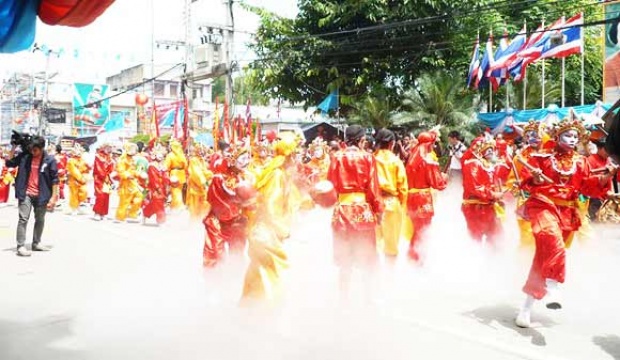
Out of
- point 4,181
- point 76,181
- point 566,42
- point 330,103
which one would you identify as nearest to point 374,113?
point 330,103

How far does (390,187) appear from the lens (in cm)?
676

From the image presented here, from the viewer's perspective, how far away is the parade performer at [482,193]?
7.41 meters

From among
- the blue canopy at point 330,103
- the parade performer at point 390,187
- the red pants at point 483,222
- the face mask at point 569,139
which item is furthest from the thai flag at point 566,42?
the face mask at point 569,139

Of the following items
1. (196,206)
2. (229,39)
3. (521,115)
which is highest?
(229,39)

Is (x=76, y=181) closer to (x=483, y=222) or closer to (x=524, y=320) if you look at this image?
(x=483, y=222)

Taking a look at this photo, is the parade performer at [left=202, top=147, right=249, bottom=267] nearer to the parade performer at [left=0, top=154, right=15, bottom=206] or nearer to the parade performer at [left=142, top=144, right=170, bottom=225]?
the parade performer at [left=142, top=144, right=170, bottom=225]

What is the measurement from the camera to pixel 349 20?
20.2m

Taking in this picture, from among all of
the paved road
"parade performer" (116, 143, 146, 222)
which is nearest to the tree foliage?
"parade performer" (116, 143, 146, 222)

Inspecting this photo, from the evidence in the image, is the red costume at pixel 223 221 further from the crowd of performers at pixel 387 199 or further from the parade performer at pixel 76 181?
the parade performer at pixel 76 181

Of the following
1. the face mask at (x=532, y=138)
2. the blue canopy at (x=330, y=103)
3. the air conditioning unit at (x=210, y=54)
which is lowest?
the face mask at (x=532, y=138)

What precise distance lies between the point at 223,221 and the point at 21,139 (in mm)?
4409

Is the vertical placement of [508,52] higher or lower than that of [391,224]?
higher

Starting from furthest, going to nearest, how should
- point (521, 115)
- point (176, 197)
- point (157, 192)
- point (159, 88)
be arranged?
point (159, 88), point (521, 115), point (176, 197), point (157, 192)

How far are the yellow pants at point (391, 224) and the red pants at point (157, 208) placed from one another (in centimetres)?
703
